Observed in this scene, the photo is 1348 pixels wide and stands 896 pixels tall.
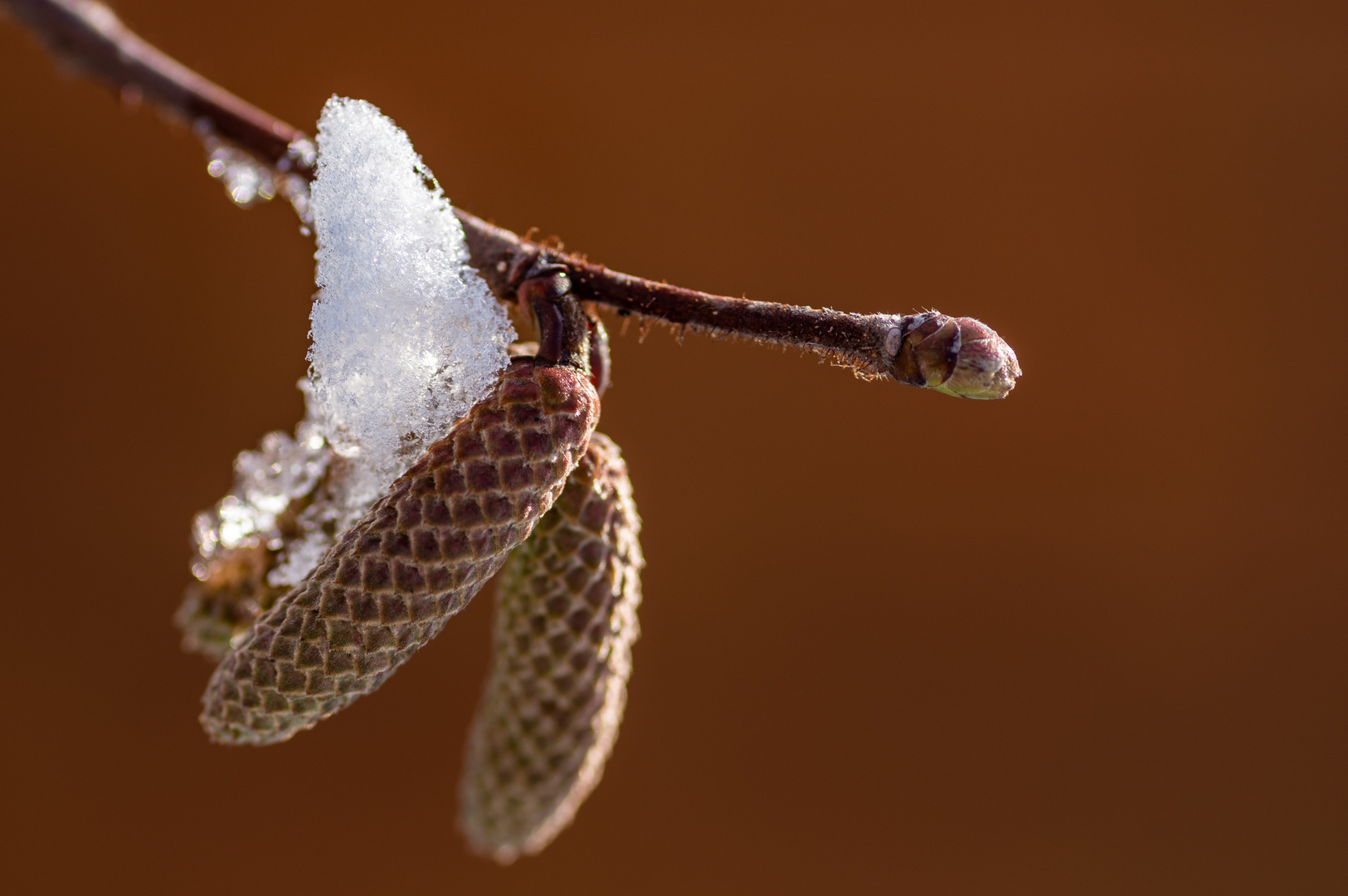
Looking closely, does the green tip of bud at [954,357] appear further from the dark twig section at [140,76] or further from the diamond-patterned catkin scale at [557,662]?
the dark twig section at [140,76]

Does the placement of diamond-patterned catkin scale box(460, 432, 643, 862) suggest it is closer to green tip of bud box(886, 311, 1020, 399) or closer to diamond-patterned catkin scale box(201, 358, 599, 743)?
diamond-patterned catkin scale box(201, 358, 599, 743)

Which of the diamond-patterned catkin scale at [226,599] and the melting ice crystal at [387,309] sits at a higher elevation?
the melting ice crystal at [387,309]

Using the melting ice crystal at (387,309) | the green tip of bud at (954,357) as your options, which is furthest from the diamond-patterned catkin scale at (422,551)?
the green tip of bud at (954,357)

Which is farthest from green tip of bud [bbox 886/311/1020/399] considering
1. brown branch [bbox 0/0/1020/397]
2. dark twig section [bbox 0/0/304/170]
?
dark twig section [bbox 0/0/304/170]

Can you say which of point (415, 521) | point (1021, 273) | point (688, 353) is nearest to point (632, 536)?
point (415, 521)

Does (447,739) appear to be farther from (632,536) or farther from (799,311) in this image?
(799,311)
